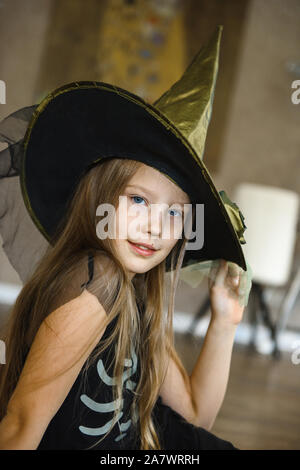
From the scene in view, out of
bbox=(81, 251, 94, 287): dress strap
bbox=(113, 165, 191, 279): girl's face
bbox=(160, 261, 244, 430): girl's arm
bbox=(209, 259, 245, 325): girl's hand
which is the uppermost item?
bbox=(113, 165, 191, 279): girl's face

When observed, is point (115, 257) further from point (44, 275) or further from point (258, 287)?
point (258, 287)

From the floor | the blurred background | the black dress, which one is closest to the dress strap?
the black dress

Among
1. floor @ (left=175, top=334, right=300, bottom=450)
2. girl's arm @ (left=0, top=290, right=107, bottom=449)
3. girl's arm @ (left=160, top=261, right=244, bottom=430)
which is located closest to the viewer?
girl's arm @ (left=0, top=290, right=107, bottom=449)

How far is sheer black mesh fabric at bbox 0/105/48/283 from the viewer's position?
636 millimetres

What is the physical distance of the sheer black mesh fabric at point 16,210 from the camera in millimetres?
636

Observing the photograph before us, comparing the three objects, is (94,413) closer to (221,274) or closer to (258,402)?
(221,274)

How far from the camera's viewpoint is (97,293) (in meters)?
0.55

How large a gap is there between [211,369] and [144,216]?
10.9 inches

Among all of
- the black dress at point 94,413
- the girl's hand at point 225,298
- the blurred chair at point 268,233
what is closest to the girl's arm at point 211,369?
the girl's hand at point 225,298

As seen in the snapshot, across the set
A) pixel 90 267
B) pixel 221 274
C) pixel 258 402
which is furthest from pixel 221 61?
pixel 90 267

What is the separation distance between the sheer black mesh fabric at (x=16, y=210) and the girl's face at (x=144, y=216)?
0.16 metres

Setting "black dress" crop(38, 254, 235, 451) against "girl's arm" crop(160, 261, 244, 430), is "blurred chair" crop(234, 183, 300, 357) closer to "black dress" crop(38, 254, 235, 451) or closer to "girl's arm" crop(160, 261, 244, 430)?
"girl's arm" crop(160, 261, 244, 430)

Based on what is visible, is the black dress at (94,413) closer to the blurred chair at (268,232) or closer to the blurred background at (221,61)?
the blurred chair at (268,232)
